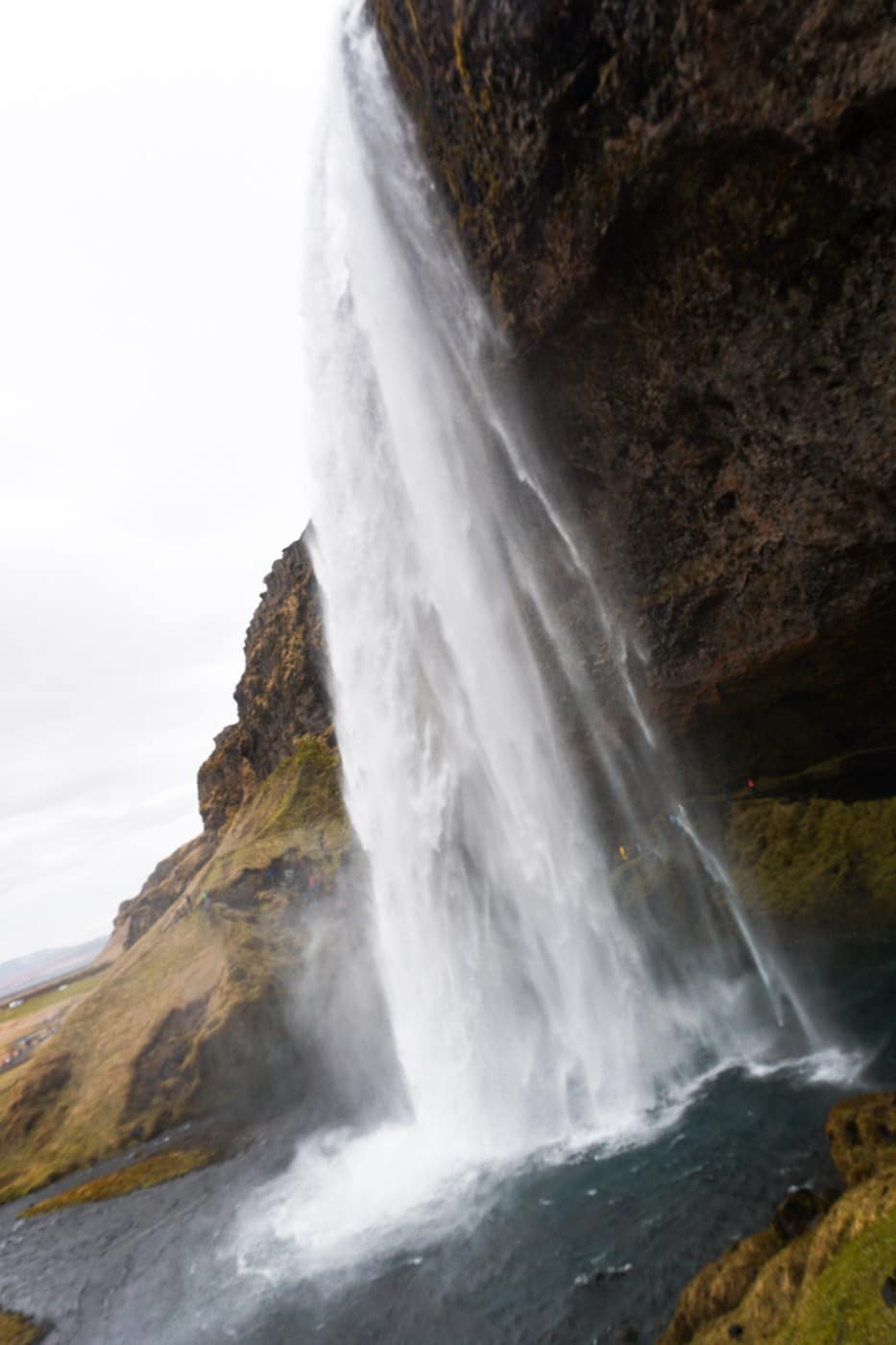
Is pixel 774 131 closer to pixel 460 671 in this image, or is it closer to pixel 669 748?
pixel 460 671

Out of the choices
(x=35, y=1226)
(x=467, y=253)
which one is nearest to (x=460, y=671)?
(x=467, y=253)

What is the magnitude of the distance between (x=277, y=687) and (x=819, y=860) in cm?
2876

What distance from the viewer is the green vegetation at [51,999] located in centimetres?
8750

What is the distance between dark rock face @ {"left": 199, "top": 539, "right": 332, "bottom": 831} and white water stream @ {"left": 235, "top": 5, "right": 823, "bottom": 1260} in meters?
12.7

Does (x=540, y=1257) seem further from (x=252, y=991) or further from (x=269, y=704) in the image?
(x=269, y=704)

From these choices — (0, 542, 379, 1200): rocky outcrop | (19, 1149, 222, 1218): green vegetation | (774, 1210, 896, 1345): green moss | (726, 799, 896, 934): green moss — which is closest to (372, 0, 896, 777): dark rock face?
(726, 799, 896, 934): green moss

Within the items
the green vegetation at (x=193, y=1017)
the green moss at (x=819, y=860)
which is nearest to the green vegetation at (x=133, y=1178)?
the green vegetation at (x=193, y=1017)

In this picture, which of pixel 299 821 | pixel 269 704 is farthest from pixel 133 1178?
pixel 269 704

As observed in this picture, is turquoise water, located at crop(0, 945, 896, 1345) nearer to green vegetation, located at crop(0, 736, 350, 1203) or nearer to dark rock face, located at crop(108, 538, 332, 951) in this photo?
green vegetation, located at crop(0, 736, 350, 1203)

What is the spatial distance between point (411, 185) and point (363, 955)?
2656 centimetres

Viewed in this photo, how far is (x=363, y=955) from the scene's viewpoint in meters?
29.8

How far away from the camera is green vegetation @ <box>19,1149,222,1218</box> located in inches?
875

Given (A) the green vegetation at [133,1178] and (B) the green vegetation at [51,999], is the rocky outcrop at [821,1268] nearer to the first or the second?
(A) the green vegetation at [133,1178]

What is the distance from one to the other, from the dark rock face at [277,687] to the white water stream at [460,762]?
1274cm
